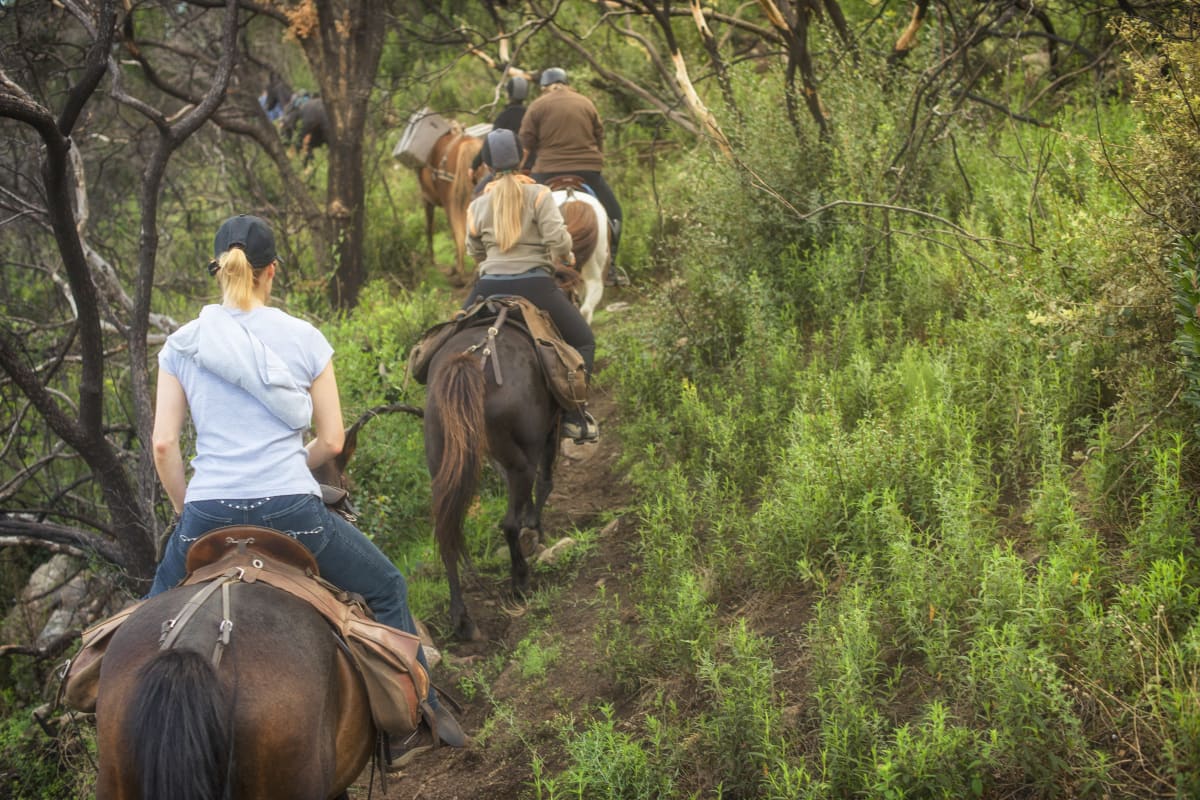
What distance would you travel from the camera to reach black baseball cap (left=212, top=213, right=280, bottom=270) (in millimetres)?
3627

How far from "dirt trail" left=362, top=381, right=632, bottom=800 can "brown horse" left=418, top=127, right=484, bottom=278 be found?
19.3 feet

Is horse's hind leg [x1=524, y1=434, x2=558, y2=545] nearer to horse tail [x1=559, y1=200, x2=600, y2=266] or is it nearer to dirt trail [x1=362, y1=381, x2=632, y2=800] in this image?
A: dirt trail [x1=362, y1=381, x2=632, y2=800]

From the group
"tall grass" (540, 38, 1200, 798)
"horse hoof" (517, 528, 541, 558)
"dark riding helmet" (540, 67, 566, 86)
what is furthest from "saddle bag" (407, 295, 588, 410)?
"dark riding helmet" (540, 67, 566, 86)

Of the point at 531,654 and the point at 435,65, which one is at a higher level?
the point at 435,65

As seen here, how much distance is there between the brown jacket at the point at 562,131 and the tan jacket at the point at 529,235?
10.2ft

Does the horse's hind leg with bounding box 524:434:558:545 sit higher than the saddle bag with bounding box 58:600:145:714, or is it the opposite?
the saddle bag with bounding box 58:600:145:714

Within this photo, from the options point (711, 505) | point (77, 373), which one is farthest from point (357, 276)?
point (711, 505)

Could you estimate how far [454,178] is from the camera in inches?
513

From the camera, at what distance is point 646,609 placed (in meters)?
5.46

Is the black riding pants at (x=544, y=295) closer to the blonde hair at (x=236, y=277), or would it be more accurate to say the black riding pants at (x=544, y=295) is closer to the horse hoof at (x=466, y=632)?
the horse hoof at (x=466, y=632)


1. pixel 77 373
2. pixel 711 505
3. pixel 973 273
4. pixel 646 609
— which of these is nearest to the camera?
pixel 646 609

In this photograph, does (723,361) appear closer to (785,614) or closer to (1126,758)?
(785,614)

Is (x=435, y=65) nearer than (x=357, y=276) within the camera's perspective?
No

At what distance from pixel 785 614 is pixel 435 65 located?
42.1ft
